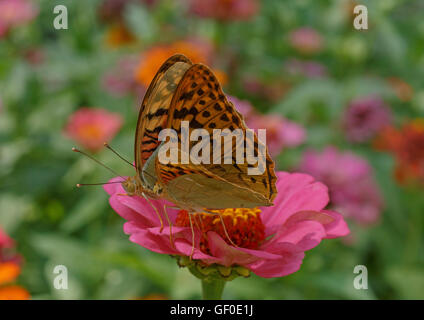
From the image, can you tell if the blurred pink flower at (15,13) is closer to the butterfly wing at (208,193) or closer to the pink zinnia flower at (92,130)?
the pink zinnia flower at (92,130)

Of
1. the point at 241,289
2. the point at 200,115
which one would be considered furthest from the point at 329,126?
the point at 200,115

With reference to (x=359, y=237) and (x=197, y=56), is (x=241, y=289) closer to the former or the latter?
(x=359, y=237)

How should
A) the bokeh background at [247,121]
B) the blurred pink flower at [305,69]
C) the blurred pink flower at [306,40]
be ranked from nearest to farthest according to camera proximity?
the bokeh background at [247,121] → the blurred pink flower at [305,69] → the blurred pink flower at [306,40]

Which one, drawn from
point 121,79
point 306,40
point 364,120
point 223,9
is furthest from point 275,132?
point 306,40

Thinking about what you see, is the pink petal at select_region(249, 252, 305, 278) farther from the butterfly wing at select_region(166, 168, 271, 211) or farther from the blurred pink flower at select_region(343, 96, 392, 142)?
the blurred pink flower at select_region(343, 96, 392, 142)

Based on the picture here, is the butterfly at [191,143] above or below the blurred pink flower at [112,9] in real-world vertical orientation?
below

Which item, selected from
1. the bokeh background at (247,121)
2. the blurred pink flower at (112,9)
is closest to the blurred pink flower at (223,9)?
the bokeh background at (247,121)
